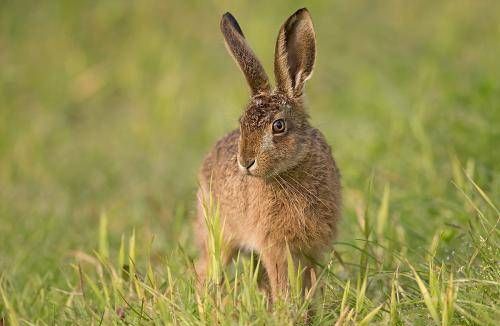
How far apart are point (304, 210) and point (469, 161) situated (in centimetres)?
151

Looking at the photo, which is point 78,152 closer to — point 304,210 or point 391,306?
point 304,210

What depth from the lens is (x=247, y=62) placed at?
439 cm

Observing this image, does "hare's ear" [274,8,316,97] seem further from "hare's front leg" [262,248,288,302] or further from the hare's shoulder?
"hare's front leg" [262,248,288,302]

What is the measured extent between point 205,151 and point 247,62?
3.58 meters

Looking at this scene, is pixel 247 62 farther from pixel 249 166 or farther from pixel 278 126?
pixel 249 166

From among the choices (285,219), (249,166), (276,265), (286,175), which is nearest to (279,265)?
(276,265)

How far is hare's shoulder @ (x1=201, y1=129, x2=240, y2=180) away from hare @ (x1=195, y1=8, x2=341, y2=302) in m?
0.11

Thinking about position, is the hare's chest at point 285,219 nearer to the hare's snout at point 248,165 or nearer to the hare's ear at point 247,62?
the hare's snout at point 248,165

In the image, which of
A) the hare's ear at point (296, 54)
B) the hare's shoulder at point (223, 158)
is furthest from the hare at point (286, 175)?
the hare's shoulder at point (223, 158)

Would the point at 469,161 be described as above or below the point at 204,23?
below

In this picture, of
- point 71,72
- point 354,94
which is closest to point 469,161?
point 354,94

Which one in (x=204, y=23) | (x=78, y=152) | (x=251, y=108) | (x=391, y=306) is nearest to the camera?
(x=391, y=306)

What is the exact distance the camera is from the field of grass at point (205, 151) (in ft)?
12.5

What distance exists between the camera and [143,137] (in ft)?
27.5
